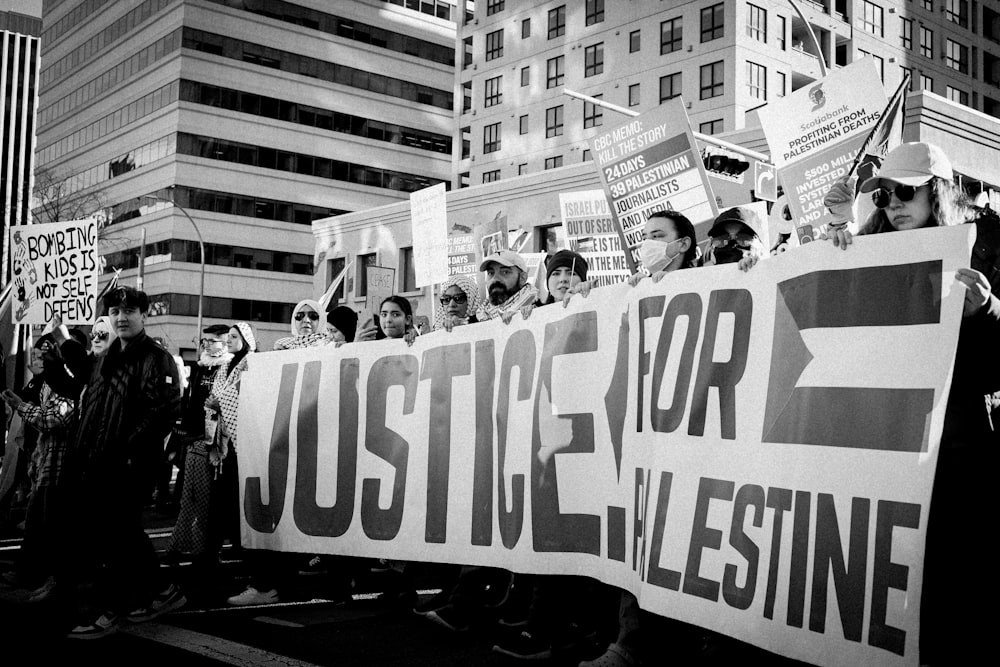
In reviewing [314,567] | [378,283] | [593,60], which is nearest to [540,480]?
[314,567]

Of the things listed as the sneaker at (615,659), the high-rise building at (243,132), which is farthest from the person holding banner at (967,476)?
the high-rise building at (243,132)

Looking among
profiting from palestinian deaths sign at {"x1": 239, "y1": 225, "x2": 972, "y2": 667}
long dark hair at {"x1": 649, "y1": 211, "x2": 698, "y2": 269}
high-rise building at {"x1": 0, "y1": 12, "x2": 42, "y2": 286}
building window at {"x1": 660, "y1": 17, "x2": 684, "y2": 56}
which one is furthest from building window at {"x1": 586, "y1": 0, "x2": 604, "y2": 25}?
high-rise building at {"x1": 0, "y1": 12, "x2": 42, "y2": 286}

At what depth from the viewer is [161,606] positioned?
5539mm

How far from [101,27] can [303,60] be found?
45.7 ft

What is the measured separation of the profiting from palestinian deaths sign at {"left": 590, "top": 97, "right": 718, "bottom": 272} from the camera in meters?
8.39

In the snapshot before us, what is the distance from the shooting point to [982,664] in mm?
3088

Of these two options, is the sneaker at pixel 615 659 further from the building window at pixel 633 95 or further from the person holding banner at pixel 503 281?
the building window at pixel 633 95

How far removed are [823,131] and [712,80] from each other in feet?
120

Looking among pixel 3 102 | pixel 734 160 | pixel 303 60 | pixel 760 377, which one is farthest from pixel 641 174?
pixel 3 102

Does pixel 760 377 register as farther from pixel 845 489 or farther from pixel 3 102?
pixel 3 102

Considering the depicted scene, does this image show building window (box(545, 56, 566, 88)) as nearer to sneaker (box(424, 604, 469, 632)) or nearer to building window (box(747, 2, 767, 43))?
building window (box(747, 2, 767, 43))

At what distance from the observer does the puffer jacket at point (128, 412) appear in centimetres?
538

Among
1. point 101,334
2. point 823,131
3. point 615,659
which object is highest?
point 823,131

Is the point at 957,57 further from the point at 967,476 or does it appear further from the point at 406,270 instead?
the point at 967,476
